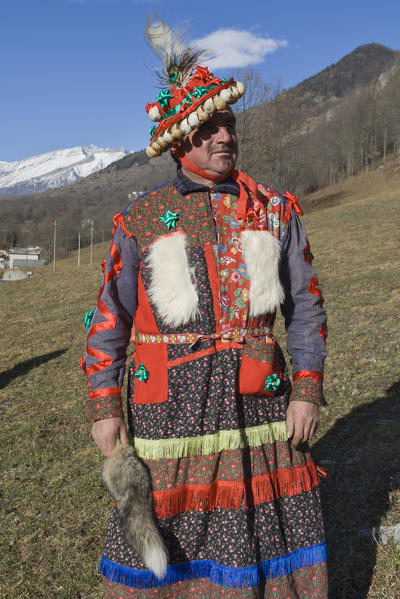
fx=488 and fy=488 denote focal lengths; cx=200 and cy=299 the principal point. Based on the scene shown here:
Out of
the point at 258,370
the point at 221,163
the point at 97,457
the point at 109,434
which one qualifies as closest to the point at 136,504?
the point at 109,434

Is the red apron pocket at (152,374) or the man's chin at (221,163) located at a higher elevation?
the man's chin at (221,163)

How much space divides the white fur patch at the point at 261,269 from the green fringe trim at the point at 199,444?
50 centimetres

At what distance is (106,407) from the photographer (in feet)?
6.56

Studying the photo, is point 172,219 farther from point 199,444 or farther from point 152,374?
point 199,444

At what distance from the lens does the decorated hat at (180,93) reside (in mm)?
2021

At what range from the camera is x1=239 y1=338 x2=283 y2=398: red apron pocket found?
197cm

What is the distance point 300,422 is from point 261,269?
67 centimetres

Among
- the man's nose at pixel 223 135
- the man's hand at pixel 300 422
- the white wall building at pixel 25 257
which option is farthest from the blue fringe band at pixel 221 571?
the white wall building at pixel 25 257

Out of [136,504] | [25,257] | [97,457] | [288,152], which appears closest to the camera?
[136,504]

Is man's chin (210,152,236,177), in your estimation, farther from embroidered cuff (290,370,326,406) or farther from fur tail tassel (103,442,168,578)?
fur tail tassel (103,442,168,578)

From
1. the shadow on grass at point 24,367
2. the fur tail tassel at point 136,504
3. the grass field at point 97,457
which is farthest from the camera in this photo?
the shadow on grass at point 24,367

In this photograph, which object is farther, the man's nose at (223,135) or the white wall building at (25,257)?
the white wall building at (25,257)

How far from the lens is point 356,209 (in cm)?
2394

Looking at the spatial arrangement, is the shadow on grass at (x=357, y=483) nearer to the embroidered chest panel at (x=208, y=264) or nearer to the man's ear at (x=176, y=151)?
the embroidered chest panel at (x=208, y=264)
